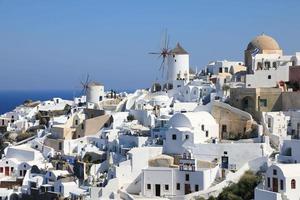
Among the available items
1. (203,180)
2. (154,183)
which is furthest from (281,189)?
(154,183)

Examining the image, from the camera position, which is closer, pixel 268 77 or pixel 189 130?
pixel 189 130

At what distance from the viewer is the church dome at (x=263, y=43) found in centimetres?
4319

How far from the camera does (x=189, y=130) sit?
106 feet

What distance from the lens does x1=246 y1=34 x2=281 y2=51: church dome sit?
43188mm

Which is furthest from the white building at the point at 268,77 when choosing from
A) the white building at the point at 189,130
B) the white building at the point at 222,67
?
the white building at the point at 222,67

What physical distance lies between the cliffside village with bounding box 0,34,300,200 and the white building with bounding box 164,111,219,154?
0.05 metres

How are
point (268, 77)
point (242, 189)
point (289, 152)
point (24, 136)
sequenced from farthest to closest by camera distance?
1. point (24, 136)
2. point (268, 77)
3. point (289, 152)
4. point (242, 189)

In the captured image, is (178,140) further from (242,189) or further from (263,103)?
(263,103)

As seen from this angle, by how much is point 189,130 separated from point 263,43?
13.1m

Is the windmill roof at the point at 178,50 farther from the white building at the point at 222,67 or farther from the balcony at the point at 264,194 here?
the balcony at the point at 264,194

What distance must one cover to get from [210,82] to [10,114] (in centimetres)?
1828

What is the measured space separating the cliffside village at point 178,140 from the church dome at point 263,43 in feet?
0.21

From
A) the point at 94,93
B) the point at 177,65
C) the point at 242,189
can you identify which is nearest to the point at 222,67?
the point at 177,65

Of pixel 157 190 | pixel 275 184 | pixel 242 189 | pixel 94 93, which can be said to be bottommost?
pixel 157 190
